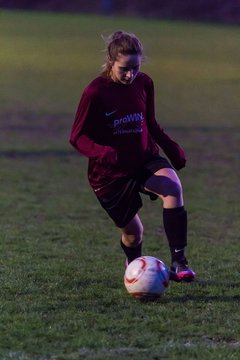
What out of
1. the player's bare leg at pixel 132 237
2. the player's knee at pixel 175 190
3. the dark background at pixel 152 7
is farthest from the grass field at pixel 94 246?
the dark background at pixel 152 7

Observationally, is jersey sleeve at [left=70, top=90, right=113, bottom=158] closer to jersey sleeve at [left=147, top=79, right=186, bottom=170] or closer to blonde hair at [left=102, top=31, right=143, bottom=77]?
blonde hair at [left=102, top=31, right=143, bottom=77]

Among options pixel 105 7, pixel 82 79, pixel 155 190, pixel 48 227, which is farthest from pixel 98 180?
pixel 105 7

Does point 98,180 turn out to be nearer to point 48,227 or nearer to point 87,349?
point 87,349

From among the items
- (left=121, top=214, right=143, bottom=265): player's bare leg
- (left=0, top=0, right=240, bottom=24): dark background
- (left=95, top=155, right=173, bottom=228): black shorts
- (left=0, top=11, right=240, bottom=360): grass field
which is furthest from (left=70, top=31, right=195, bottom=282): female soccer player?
(left=0, top=0, right=240, bottom=24): dark background

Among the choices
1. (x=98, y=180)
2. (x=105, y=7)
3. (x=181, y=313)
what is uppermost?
(x=98, y=180)

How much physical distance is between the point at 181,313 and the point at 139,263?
0.55 meters

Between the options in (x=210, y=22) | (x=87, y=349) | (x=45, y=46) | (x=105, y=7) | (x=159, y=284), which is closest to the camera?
(x=87, y=349)

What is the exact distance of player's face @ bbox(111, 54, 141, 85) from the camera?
5.88m

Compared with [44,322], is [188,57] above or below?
below

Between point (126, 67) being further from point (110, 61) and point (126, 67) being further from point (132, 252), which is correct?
point (132, 252)

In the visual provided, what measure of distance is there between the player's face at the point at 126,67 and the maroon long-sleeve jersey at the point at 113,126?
0.14 metres

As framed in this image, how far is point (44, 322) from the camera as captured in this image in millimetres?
5211

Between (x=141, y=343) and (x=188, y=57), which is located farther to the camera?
(x=188, y=57)

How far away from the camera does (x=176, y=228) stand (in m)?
6.09
